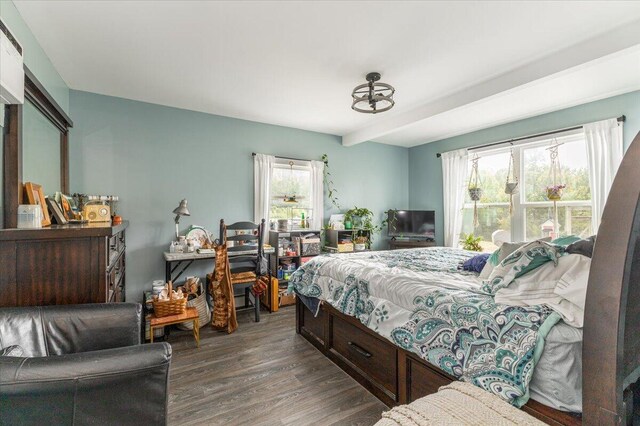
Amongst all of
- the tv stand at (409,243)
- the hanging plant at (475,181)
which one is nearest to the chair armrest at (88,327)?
the tv stand at (409,243)

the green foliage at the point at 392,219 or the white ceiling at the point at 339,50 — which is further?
the green foliage at the point at 392,219

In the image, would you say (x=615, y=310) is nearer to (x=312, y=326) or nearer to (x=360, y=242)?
(x=312, y=326)

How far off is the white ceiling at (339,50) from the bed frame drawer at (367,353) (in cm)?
217

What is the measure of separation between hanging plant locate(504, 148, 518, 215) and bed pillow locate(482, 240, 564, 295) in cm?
293

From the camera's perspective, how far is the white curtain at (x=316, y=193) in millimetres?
4559

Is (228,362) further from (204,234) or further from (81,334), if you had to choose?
(204,234)

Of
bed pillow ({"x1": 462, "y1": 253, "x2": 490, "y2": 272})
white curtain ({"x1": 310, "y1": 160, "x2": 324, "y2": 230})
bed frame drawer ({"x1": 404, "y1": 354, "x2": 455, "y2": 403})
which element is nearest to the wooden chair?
white curtain ({"x1": 310, "y1": 160, "x2": 324, "y2": 230})

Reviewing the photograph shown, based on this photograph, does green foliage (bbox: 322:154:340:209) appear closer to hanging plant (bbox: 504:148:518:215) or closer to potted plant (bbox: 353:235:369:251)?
potted plant (bbox: 353:235:369:251)

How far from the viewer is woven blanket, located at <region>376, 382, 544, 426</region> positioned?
78 centimetres

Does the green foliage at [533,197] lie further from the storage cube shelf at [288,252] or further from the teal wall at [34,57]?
the teal wall at [34,57]

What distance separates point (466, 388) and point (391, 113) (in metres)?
3.42

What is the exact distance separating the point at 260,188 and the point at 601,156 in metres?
3.97

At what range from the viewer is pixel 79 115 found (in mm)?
3137

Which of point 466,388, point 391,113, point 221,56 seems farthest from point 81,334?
point 391,113
